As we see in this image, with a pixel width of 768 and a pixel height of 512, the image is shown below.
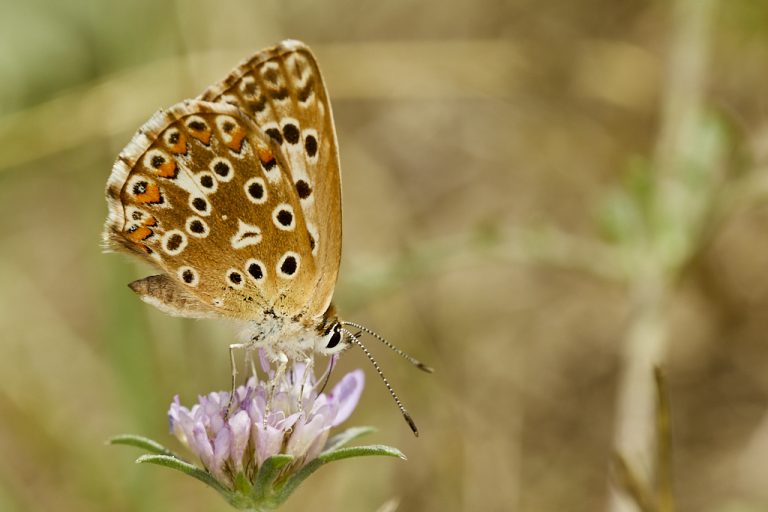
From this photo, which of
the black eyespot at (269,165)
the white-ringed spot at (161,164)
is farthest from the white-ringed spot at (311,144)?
the white-ringed spot at (161,164)

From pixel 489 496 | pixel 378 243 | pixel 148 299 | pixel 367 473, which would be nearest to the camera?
pixel 148 299

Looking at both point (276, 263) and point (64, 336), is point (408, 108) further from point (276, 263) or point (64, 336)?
point (276, 263)

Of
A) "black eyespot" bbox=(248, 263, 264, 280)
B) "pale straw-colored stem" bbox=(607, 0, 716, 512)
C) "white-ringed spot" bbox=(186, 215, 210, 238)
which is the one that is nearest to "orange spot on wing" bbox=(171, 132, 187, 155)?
"white-ringed spot" bbox=(186, 215, 210, 238)

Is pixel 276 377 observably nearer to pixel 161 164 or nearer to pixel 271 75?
pixel 161 164

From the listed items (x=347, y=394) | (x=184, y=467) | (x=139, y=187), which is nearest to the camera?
(x=184, y=467)

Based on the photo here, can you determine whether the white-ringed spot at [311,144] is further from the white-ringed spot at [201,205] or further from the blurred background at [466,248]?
the blurred background at [466,248]

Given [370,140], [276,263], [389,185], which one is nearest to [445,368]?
[389,185]

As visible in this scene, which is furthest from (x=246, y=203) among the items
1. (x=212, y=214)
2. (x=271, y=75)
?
(x=271, y=75)
